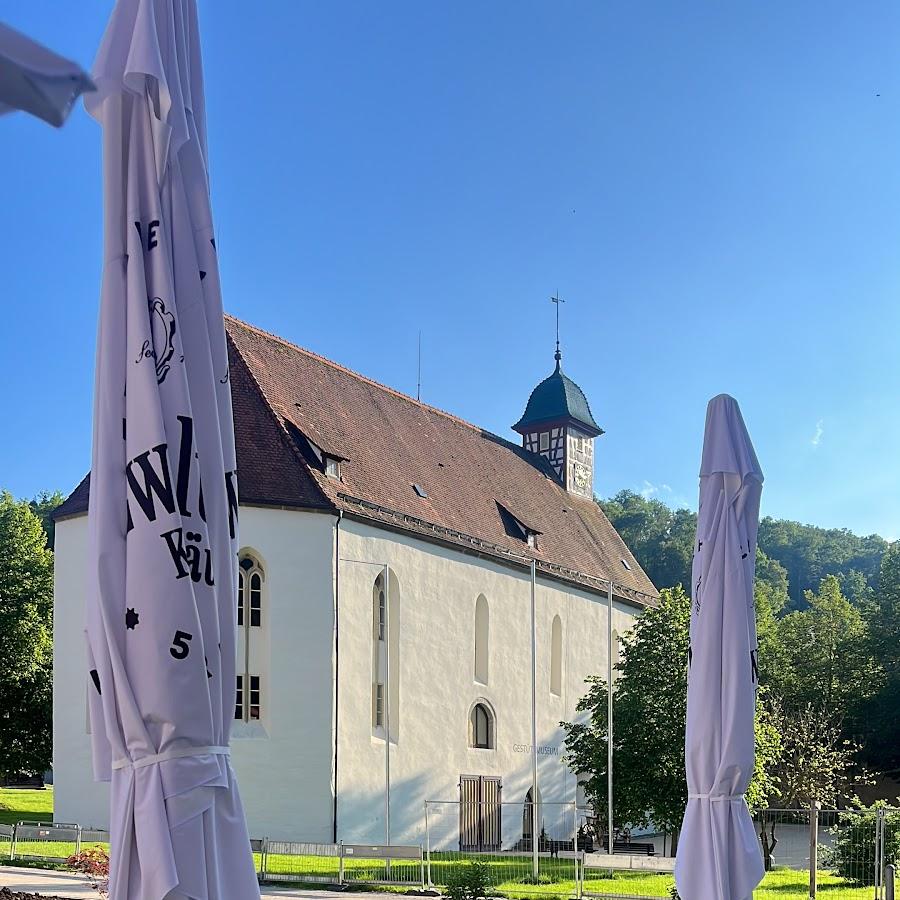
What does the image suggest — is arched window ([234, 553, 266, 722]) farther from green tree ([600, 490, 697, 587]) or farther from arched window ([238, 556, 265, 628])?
green tree ([600, 490, 697, 587])

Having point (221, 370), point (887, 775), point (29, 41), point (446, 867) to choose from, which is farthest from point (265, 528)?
point (887, 775)

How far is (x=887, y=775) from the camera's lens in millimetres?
55188

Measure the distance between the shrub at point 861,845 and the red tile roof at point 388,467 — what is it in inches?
616

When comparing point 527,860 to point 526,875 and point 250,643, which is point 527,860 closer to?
point 526,875

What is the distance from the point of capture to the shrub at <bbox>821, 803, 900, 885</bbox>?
802 inches

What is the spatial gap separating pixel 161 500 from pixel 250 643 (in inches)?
1080

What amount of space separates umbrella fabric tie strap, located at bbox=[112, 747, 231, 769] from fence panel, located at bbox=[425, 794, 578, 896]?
19.9 m

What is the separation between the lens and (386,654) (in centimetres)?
Answer: 3334

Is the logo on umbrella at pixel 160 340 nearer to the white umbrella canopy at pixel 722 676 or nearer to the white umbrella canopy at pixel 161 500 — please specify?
the white umbrella canopy at pixel 161 500

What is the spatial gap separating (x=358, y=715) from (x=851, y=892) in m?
15.3

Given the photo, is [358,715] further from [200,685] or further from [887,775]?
[887,775]

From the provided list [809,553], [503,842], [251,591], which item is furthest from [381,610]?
[809,553]

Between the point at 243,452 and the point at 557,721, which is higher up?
the point at 243,452

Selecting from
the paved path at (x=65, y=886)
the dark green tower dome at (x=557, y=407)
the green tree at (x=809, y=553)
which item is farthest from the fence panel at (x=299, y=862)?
the green tree at (x=809, y=553)
